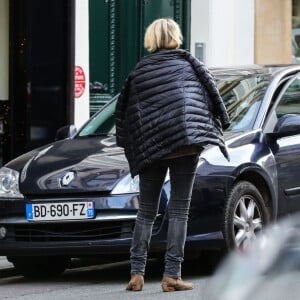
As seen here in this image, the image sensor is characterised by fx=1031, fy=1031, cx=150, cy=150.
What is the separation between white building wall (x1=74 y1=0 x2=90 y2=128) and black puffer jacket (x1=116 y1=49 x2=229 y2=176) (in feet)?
20.6

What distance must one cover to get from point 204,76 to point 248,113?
153cm

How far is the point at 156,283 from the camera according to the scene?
280 inches

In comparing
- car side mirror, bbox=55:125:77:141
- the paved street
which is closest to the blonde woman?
the paved street

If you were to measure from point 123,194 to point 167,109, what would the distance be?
0.83 m

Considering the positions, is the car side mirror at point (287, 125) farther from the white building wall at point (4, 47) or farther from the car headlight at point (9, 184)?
the white building wall at point (4, 47)

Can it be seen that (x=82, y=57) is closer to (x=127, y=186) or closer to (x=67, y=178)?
(x=67, y=178)

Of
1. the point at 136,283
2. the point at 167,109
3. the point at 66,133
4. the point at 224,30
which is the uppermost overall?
the point at 224,30

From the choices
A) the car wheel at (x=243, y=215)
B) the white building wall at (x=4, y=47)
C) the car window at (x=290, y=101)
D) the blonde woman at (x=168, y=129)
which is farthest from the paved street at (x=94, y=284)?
the white building wall at (x=4, y=47)

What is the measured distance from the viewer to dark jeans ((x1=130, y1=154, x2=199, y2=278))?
655 cm

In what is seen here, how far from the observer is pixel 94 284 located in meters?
7.30

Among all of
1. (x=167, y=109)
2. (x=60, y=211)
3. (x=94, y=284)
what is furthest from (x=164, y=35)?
(x=94, y=284)

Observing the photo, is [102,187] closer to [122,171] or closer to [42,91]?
[122,171]

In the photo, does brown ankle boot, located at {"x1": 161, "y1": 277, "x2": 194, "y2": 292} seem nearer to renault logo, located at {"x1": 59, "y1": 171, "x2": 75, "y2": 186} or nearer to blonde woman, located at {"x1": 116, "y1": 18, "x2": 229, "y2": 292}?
blonde woman, located at {"x1": 116, "y1": 18, "x2": 229, "y2": 292}

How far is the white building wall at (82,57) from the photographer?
509 inches
